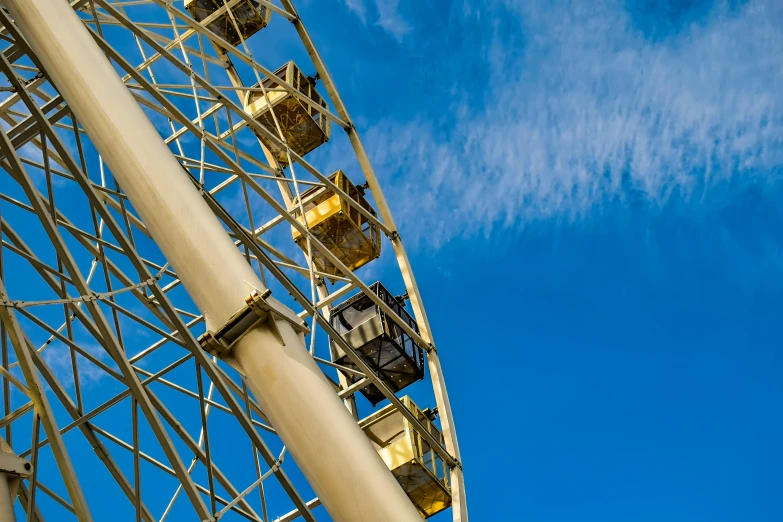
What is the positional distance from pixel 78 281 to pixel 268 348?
5329 millimetres

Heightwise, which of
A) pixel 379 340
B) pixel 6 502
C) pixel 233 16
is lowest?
pixel 6 502

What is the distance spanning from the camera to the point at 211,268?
659 centimetres

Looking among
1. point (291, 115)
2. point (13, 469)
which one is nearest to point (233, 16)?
point (291, 115)

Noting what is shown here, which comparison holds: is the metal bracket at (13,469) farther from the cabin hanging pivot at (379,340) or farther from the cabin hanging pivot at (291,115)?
the cabin hanging pivot at (291,115)

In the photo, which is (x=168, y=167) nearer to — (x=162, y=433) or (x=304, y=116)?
(x=162, y=433)

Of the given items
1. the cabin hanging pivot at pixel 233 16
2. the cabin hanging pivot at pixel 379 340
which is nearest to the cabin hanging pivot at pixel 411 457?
the cabin hanging pivot at pixel 379 340

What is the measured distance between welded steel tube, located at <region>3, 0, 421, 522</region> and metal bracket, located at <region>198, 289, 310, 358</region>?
0.06 metres

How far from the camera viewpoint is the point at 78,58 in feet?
25.4

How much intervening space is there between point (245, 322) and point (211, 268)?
55cm

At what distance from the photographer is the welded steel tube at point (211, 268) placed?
584 cm

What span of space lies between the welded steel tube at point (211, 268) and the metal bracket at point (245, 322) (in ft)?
0.20

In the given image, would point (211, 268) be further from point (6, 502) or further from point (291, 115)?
point (291, 115)

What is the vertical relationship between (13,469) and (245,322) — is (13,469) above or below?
above

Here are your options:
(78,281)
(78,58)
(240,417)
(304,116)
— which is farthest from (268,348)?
(304,116)
